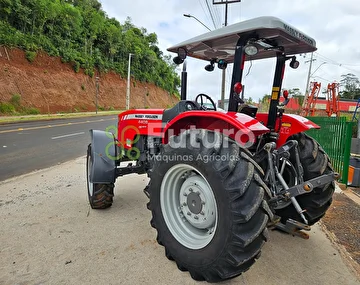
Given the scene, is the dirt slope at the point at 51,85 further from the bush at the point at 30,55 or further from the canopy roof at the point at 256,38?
the canopy roof at the point at 256,38

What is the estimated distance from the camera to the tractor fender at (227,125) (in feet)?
7.07

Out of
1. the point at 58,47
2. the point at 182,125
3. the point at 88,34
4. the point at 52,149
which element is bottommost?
the point at 52,149

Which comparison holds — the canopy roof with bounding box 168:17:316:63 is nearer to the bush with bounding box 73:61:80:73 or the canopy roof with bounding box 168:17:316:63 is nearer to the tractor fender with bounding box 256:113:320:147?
the tractor fender with bounding box 256:113:320:147

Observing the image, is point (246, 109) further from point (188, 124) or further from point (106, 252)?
point (106, 252)

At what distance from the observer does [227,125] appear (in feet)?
8.04

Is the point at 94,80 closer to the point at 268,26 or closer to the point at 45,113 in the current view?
the point at 45,113

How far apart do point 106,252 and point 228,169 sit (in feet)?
5.07

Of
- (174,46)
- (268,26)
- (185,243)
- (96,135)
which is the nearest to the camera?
(268,26)

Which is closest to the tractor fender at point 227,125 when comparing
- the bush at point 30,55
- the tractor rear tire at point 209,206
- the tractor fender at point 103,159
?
the tractor rear tire at point 209,206

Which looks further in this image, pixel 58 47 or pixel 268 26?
pixel 58 47

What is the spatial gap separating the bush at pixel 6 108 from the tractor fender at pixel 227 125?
21.8 metres

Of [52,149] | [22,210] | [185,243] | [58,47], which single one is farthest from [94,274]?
[58,47]

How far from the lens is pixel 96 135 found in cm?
364

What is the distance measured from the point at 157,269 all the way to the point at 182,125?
140cm
